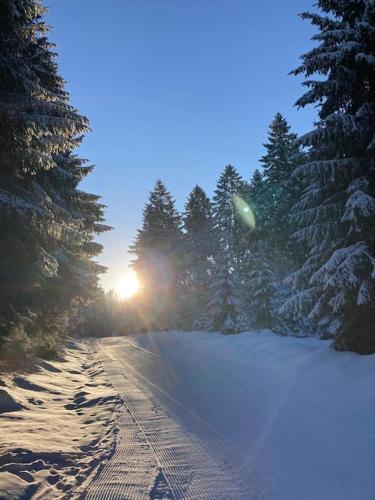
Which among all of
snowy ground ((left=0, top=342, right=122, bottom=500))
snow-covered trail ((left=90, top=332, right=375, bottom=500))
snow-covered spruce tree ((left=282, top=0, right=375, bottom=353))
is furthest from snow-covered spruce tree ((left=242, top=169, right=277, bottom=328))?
snowy ground ((left=0, top=342, right=122, bottom=500))

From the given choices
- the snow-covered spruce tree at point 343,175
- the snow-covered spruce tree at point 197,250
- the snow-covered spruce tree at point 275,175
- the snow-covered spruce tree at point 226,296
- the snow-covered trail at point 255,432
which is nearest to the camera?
the snow-covered trail at point 255,432

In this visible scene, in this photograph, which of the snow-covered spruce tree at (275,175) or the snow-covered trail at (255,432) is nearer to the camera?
the snow-covered trail at (255,432)

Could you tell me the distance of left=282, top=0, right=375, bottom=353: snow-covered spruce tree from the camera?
10.1 meters

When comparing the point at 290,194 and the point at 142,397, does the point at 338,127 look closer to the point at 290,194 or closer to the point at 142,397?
the point at 142,397

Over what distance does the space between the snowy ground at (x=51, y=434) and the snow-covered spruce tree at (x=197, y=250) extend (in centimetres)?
2699

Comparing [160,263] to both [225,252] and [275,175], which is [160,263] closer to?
[225,252]

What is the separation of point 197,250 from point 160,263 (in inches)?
186

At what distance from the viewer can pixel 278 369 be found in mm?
11641

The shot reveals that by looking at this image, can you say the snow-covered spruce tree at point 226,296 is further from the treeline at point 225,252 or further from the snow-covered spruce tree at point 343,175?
the snow-covered spruce tree at point 343,175

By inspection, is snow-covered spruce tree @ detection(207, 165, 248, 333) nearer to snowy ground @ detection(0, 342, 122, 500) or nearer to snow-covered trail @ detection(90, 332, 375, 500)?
snow-covered trail @ detection(90, 332, 375, 500)

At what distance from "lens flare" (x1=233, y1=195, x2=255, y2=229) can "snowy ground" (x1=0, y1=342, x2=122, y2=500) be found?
2120 centimetres

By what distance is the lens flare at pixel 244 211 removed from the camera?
96.9ft

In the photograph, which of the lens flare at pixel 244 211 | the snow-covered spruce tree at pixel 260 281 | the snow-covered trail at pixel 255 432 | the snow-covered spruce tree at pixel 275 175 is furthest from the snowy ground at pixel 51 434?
the lens flare at pixel 244 211

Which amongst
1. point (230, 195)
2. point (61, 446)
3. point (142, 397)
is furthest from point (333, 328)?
point (230, 195)
